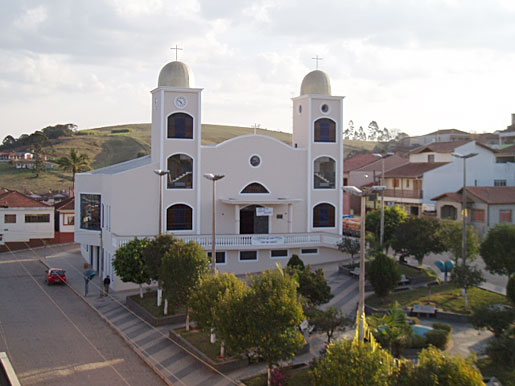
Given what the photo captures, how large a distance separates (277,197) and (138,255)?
38.9ft

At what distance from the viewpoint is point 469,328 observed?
22.5 meters

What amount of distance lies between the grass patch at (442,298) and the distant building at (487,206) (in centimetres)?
1605

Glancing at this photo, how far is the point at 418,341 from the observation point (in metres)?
19.2

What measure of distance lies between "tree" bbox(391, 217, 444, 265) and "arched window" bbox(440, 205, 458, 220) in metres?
15.8

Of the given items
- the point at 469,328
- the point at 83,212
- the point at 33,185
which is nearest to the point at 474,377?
the point at 469,328

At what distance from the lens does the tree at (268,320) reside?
15320 millimetres

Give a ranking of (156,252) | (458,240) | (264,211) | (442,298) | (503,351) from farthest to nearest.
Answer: (264,211) < (458,240) < (442,298) < (156,252) < (503,351)

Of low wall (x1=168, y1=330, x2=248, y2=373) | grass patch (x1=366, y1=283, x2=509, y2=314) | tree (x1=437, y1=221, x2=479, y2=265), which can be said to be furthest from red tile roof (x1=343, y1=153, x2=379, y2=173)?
low wall (x1=168, y1=330, x2=248, y2=373)

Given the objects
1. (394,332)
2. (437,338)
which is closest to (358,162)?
(437,338)

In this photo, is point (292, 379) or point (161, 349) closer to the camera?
point (292, 379)

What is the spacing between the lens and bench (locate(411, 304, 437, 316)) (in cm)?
2370

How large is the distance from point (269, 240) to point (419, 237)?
8.62 m

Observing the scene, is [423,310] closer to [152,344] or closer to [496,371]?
[496,371]

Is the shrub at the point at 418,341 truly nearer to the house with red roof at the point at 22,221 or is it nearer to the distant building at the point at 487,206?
the distant building at the point at 487,206
